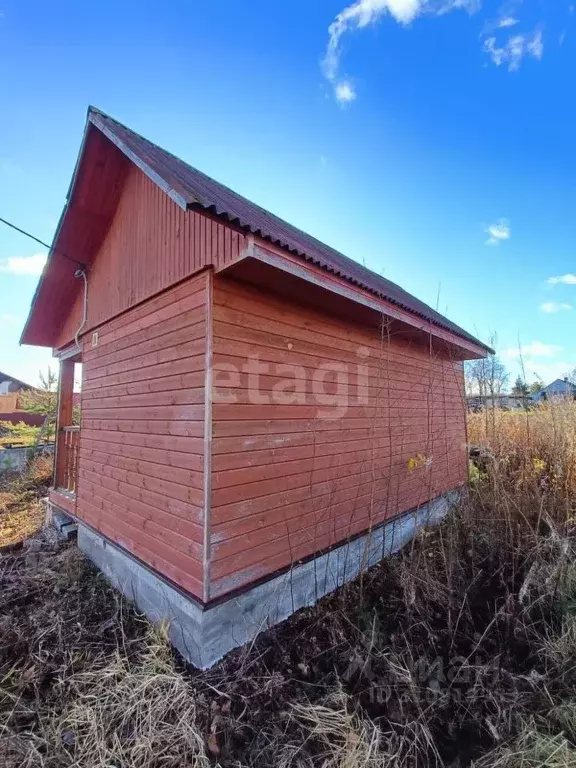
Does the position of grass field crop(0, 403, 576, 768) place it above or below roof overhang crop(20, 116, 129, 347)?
below

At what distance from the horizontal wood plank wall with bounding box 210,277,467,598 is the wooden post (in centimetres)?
499

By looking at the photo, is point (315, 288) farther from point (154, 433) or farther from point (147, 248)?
point (154, 433)

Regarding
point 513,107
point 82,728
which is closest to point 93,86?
point 82,728

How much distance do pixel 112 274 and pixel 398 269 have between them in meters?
3.91

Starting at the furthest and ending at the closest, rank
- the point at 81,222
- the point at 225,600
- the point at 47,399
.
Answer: the point at 47,399 → the point at 81,222 → the point at 225,600

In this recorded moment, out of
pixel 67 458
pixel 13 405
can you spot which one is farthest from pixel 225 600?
pixel 13 405

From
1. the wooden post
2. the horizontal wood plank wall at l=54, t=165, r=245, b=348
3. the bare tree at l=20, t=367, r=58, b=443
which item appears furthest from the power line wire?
the bare tree at l=20, t=367, r=58, b=443

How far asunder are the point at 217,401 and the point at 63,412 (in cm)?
→ 507

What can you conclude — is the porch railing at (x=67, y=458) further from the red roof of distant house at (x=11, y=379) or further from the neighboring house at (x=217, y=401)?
the red roof of distant house at (x=11, y=379)

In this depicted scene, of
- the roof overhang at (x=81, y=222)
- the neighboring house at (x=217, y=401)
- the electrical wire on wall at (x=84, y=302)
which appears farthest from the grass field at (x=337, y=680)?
the roof overhang at (x=81, y=222)

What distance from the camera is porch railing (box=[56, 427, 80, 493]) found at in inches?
247

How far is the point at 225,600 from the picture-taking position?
289cm

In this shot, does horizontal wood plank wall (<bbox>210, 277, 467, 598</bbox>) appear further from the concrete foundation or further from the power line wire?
the power line wire

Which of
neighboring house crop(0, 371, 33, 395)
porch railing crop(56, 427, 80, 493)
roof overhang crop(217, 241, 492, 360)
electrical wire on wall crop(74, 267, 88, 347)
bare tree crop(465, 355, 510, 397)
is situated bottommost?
porch railing crop(56, 427, 80, 493)
